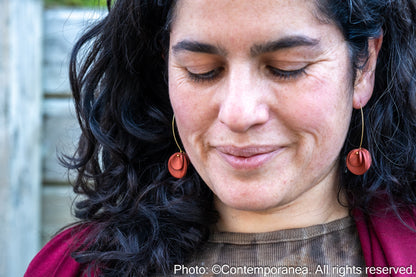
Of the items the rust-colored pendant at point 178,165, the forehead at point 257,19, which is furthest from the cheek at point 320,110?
the rust-colored pendant at point 178,165

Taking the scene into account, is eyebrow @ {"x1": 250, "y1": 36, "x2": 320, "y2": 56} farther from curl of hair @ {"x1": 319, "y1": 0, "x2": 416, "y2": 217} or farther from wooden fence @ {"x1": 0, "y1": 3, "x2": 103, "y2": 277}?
wooden fence @ {"x1": 0, "y1": 3, "x2": 103, "y2": 277}

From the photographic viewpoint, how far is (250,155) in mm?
1485

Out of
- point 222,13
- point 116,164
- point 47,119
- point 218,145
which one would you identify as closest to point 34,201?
point 47,119

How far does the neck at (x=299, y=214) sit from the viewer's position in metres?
1.66

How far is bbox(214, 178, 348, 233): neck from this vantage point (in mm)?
1663

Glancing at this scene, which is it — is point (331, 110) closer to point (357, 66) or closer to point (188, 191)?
point (357, 66)

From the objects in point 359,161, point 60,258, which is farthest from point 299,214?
point 60,258

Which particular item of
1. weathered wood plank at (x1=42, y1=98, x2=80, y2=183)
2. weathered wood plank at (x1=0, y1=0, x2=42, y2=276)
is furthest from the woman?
weathered wood plank at (x1=42, y1=98, x2=80, y2=183)

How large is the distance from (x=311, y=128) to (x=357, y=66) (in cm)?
25

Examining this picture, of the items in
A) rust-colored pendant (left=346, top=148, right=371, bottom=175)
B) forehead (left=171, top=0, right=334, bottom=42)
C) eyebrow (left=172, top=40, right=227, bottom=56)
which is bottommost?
rust-colored pendant (left=346, top=148, right=371, bottom=175)

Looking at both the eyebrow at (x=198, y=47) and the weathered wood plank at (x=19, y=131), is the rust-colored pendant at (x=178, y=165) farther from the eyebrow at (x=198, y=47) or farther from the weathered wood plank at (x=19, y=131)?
the weathered wood plank at (x=19, y=131)

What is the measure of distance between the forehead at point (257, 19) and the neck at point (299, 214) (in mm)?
532

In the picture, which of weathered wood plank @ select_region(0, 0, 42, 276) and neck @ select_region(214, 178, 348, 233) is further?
weathered wood plank @ select_region(0, 0, 42, 276)

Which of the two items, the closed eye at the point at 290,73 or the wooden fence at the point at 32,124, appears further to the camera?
the wooden fence at the point at 32,124
